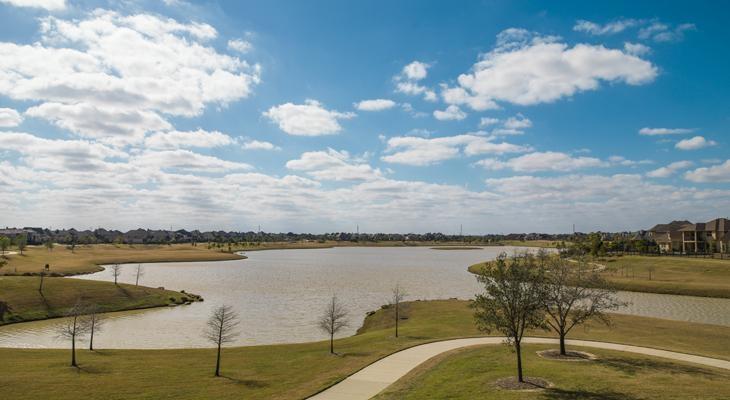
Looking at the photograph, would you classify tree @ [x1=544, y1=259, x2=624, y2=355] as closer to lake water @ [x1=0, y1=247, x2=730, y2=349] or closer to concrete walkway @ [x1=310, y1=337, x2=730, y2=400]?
concrete walkway @ [x1=310, y1=337, x2=730, y2=400]

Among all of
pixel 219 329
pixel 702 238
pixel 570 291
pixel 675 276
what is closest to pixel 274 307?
pixel 219 329

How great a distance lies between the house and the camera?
138125 millimetres

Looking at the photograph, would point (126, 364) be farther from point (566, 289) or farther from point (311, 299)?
point (311, 299)

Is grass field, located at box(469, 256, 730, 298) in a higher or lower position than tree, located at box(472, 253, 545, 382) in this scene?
lower

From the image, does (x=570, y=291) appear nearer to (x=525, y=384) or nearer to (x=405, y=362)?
(x=525, y=384)

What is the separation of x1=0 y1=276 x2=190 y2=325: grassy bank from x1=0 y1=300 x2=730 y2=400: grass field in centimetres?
2700

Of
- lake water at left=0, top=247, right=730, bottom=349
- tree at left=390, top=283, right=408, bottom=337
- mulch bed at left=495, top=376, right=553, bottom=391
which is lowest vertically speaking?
lake water at left=0, top=247, right=730, bottom=349

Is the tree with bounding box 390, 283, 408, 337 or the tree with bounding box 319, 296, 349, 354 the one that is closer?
the tree with bounding box 319, 296, 349, 354

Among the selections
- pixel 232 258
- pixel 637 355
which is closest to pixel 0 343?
pixel 637 355

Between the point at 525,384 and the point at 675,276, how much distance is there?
312 ft

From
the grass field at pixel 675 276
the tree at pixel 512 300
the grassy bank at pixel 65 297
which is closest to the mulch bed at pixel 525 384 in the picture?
the tree at pixel 512 300

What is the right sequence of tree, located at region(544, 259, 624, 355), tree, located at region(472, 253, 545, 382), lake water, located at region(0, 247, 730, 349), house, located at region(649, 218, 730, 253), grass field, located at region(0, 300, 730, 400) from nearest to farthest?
tree, located at region(472, 253, 545, 382)
grass field, located at region(0, 300, 730, 400)
tree, located at region(544, 259, 624, 355)
lake water, located at region(0, 247, 730, 349)
house, located at region(649, 218, 730, 253)

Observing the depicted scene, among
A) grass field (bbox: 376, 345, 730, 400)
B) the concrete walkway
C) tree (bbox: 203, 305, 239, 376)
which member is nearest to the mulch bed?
grass field (bbox: 376, 345, 730, 400)

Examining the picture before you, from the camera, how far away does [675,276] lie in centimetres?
9925
